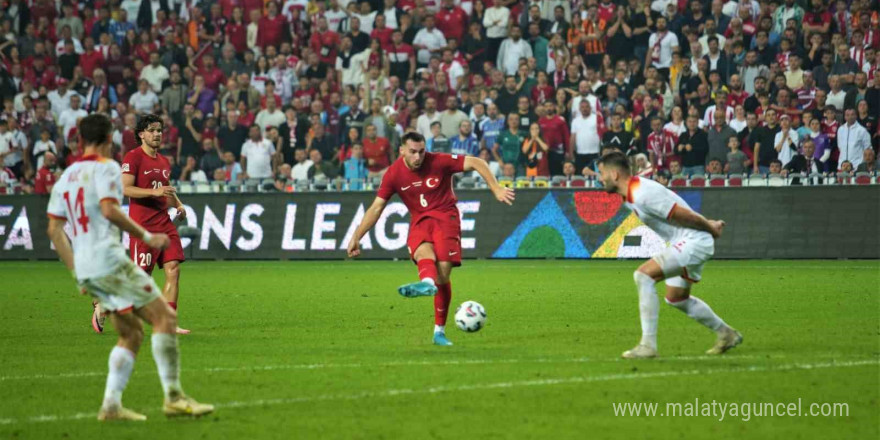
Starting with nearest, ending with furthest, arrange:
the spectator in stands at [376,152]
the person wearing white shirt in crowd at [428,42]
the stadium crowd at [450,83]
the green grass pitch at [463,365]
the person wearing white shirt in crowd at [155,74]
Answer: the green grass pitch at [463,365]
the stadium crowd at [450,83]
the spectator in stands at [376,152]
the person wearing white shirt in crowd at [428,42]
the person wearing white shirt in crowd at [155,74]

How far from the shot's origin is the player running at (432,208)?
40.5 feet

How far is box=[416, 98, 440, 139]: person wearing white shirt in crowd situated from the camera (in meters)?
26.8

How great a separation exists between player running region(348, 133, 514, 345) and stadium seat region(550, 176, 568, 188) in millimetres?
11819

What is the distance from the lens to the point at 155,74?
3164cm

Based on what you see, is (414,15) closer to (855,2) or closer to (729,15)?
(729,15)

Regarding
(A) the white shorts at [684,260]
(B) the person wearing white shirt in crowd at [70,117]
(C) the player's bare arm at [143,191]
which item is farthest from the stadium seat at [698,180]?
(B) the person wearing white shirt in crowd at [70,117]

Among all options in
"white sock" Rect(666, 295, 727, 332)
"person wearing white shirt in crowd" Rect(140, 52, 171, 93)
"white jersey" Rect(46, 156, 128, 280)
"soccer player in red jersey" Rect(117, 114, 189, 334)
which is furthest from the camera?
"person wearing white shirt in crowd" Rect(140, 52, 171, 93)

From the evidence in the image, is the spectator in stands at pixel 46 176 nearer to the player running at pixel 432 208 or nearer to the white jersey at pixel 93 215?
the player running at pixel 432 208

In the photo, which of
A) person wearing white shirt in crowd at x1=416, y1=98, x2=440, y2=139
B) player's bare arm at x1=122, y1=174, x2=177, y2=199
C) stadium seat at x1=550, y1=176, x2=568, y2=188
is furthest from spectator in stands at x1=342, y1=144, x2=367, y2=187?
player's bare arm at x1=122, y1=174, x2=177, y2=199

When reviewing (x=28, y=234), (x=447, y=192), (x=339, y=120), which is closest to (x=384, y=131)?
(x=339, y=120)

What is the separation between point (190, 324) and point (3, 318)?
9.03 feet

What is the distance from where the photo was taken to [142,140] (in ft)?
46.2

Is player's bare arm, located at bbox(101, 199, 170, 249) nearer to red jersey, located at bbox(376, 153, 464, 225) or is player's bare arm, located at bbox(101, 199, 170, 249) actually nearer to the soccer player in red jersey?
red jersey, located at bbox(376, 153, 464, 225)

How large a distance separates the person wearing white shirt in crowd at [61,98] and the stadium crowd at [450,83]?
0.25 ft
